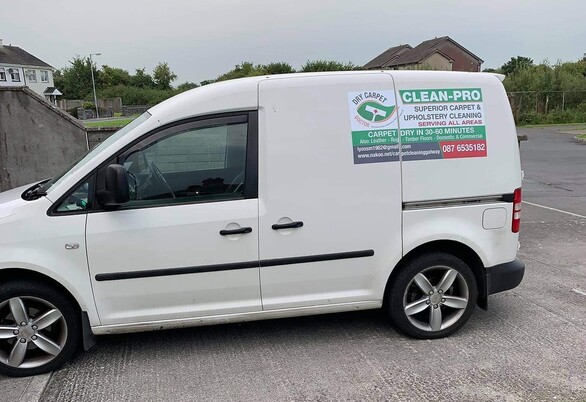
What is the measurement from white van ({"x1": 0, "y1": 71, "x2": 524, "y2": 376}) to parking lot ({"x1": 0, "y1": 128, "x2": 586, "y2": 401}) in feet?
0.81

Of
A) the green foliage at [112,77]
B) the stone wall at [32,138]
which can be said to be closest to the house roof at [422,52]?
the green foliage at [112,77]

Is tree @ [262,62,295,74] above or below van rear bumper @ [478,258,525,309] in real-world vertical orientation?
above

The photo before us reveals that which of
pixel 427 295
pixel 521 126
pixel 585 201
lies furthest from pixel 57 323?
pixel 521 126

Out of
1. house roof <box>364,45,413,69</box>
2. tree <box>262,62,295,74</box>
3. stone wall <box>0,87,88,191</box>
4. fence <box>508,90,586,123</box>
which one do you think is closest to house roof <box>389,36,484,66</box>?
house roof <box>364,45,413,69</box>

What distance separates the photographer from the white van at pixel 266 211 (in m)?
3.15

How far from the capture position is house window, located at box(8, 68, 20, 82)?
6166 cm

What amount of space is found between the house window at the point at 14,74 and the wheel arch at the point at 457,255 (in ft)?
234

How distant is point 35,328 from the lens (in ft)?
10.5

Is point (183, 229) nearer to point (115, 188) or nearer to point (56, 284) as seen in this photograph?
point (115, 188)

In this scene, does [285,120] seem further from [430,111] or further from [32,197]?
[32,197]

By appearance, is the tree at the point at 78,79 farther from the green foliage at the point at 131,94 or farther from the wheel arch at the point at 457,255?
the wheel arch at the point at 457,255

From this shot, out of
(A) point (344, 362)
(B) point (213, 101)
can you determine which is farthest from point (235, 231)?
(A) point (344, 362)

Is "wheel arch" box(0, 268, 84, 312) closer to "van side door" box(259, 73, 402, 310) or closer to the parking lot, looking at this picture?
the parking lot

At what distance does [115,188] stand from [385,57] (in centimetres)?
7220
